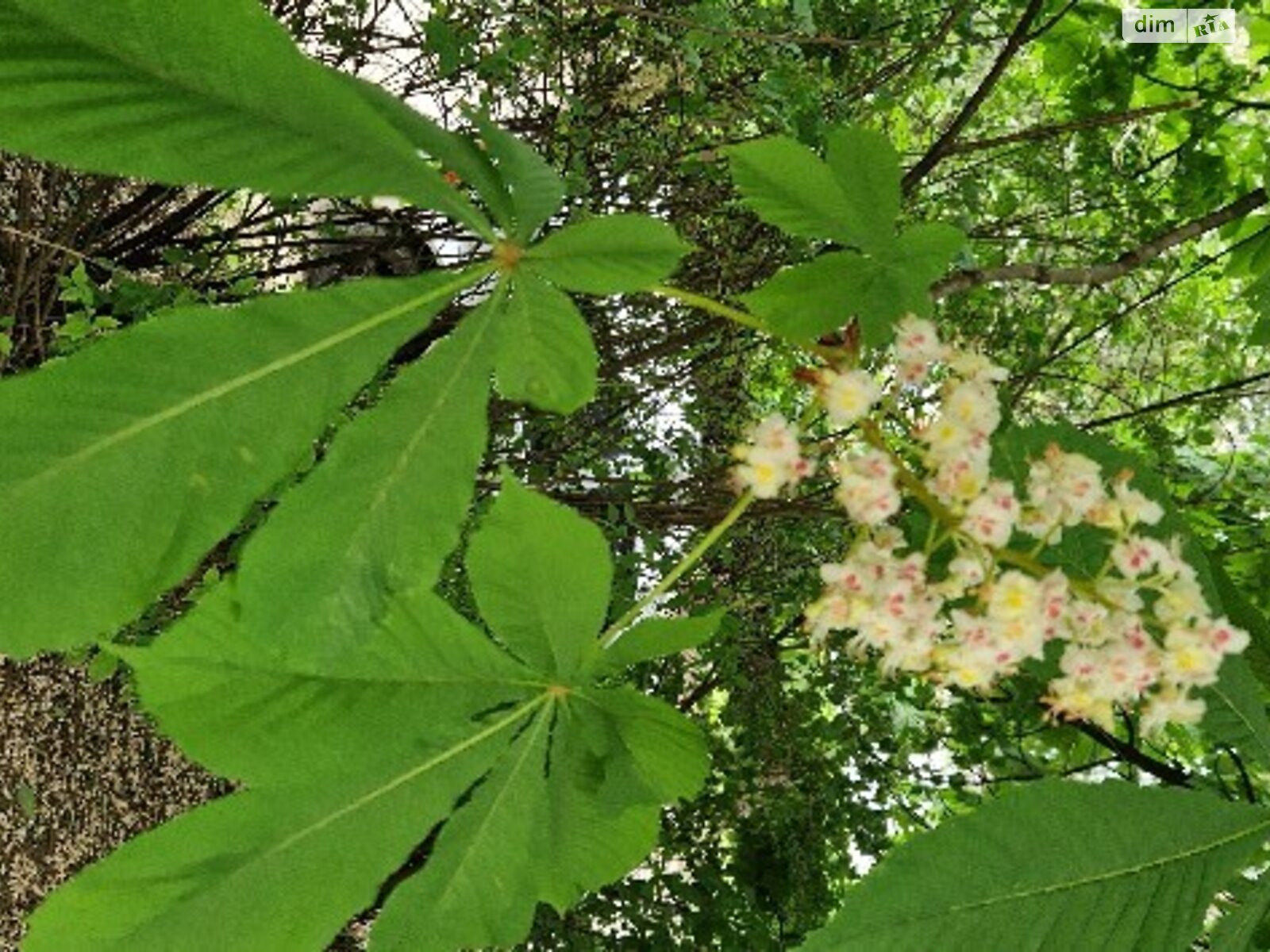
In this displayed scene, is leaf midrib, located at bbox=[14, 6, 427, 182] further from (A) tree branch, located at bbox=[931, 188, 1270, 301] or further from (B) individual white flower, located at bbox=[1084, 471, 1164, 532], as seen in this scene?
(A) tree branch, located at bbox=[931, 188, 1270, 301]

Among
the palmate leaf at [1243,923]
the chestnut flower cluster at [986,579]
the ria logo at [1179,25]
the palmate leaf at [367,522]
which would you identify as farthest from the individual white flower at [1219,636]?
the ria logo at [1179,25]

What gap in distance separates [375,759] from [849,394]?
45 centimetres

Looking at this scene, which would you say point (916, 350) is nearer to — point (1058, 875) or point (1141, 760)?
point (1058, 875)

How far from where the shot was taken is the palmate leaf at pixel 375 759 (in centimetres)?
97

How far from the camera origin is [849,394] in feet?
2.72

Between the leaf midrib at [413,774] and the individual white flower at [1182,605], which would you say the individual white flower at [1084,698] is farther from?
the leaf midrib at [413,774]

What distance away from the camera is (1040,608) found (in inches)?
31.6

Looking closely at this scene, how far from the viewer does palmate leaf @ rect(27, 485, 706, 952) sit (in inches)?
38.2

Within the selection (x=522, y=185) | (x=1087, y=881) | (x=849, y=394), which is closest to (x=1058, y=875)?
(x=1087, y=881)

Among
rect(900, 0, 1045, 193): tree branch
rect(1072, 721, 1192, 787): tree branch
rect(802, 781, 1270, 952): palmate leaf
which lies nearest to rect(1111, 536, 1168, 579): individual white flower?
rect(802, 781, 1270, 952): palmate leaf

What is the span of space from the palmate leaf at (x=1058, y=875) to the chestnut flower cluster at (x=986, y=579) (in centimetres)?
14

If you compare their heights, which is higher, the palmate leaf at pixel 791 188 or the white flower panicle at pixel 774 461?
the palmate leaf at pixel 791 188

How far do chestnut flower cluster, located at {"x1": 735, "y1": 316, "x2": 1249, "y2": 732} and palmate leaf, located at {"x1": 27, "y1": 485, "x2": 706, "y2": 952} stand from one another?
0.21m

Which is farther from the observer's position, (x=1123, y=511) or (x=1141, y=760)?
(x=1141, y=760)
